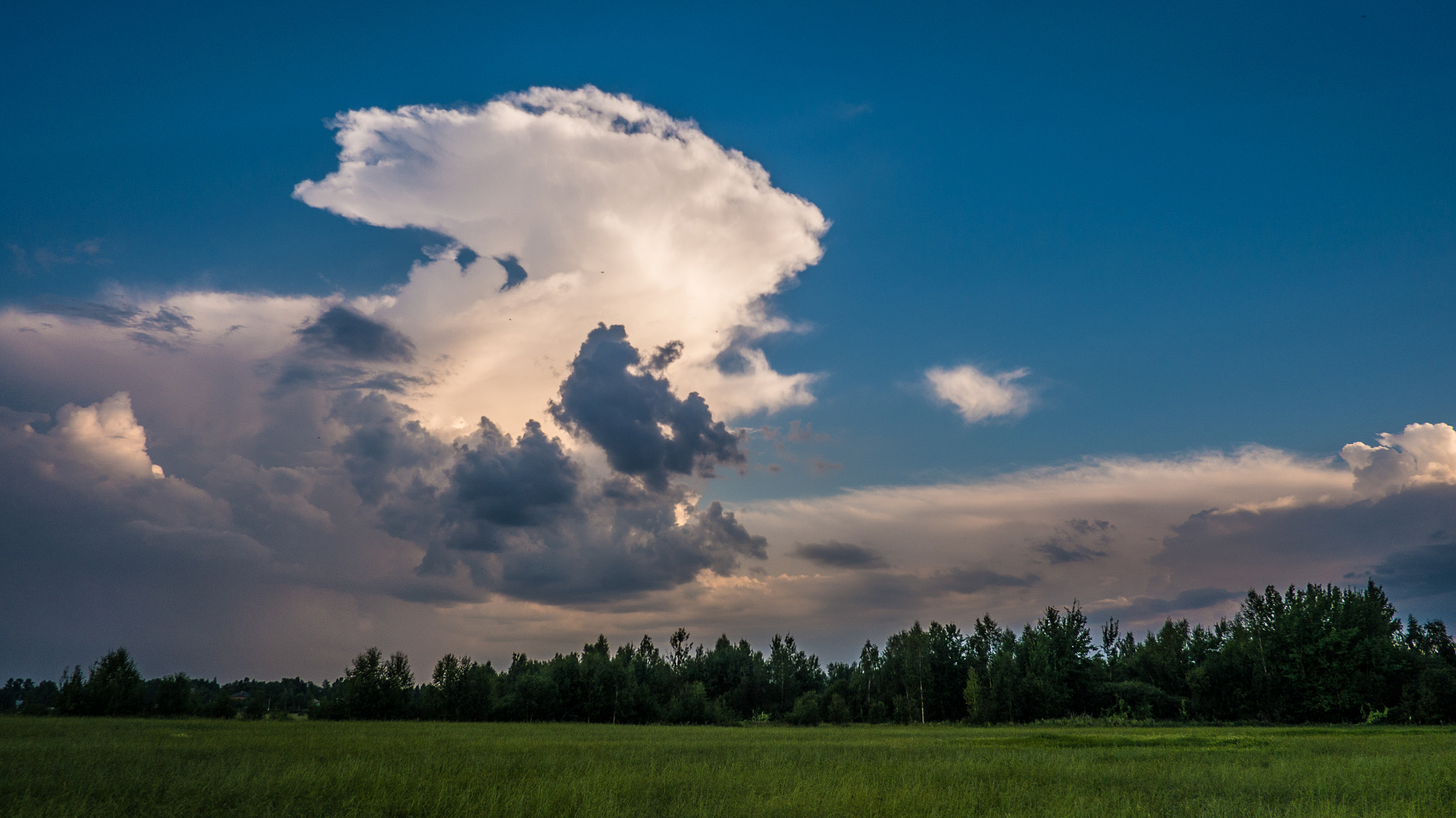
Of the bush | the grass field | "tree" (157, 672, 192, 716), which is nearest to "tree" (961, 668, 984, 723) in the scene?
the bush

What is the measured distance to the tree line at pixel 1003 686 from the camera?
73188 millimetres

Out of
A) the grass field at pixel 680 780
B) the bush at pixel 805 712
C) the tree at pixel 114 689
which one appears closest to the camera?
the grass field at pixel 680 780

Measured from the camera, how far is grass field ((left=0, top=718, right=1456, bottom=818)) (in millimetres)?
14711

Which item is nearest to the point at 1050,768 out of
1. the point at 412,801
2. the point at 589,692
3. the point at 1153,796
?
the point at 1153,796

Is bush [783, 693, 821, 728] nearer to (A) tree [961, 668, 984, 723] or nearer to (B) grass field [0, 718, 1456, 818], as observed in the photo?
(A) tree [961, 668, 984, 723]

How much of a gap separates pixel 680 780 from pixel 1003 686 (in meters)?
79.5

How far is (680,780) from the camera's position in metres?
19.2

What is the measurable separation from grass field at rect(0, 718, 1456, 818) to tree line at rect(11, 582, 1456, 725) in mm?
49923

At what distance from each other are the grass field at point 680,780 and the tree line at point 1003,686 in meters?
49.9

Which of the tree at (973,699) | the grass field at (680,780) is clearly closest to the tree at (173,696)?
the grass field at (680,780)

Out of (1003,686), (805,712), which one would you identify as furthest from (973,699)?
→ (805,712)

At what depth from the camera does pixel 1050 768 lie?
2344 cm

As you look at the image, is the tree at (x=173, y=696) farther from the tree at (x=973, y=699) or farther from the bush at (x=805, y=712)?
the tree at (x=973, y=699)

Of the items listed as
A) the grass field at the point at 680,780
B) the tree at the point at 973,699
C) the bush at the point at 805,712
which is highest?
the grass field at the point at 680,780
